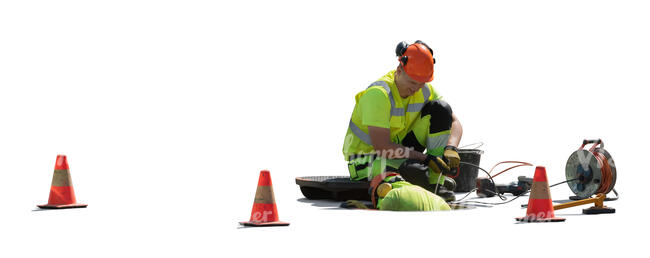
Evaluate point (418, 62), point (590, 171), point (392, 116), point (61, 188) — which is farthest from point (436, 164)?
point (61, 188)

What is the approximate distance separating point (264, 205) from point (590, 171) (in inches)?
133

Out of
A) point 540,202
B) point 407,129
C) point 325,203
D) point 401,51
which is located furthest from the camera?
point 407,129

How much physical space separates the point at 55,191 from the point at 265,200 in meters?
2.32

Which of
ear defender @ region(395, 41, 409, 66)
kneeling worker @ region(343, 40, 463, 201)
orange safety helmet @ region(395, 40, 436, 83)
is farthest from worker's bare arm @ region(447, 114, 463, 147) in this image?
ear defender @ region(395, 41, 409, 66)

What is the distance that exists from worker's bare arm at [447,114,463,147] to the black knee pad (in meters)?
0.07

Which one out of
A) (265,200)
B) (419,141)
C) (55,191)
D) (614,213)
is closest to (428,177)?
(419,141)

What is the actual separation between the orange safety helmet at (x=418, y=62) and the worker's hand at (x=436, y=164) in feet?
2.44

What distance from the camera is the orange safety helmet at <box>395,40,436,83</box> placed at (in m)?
7.96

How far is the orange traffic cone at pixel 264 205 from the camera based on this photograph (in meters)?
6.42

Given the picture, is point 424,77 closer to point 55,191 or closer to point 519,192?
point 519,192

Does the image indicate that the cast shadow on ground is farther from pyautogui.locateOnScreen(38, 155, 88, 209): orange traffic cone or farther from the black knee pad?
pyautogui.locateOnScreen(38, 155, 88, 209): orange traffic cone

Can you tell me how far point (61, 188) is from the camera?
25.2ft

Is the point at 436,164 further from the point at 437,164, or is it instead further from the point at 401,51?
the point at 401,51

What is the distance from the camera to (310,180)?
862cm
